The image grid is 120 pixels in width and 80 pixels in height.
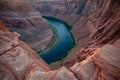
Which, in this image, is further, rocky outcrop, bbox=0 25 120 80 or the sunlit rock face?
the sunlit rock face

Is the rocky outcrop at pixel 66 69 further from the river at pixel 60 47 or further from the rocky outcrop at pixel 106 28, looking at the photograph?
the river at pixel 60 47

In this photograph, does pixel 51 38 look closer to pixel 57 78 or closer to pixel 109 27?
pixel 109 27

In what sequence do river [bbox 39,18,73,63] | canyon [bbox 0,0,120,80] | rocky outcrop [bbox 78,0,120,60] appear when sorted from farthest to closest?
river [bbox 39,18,73,63] → rocky outcrop [bbox 78,0,120,60] → canyon [bbox 0,0,120,80]

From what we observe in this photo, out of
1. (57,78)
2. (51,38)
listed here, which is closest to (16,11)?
(51,38)

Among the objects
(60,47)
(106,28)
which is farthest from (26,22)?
(106,28)

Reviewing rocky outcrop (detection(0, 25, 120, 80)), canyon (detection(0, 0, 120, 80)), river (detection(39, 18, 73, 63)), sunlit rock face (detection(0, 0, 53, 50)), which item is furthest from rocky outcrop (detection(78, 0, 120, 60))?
sunlit rock face (detection(0, 0, 53, 50))

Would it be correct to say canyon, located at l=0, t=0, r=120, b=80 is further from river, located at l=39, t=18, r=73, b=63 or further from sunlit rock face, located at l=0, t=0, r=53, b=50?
river, located at l=39, t=18, r=73, b=63

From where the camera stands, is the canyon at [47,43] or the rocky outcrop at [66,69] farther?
the canyon at [47,43]

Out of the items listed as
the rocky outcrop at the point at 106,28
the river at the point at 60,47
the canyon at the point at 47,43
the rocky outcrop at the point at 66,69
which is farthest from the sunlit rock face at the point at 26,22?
the rocky outcrop at the point at 66,69
